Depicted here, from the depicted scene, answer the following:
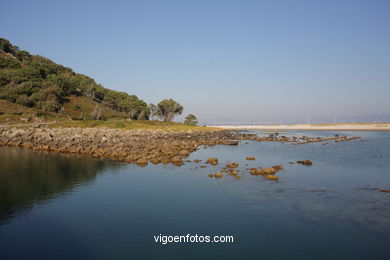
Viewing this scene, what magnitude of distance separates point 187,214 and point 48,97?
79163 mm

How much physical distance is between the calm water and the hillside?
154 feet

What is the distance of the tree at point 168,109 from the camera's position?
11462 cm

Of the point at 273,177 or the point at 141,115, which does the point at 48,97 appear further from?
the point at 273,177

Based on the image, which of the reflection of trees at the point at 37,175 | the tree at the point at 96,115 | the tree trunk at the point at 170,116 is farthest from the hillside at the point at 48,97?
the reflection of trees at the point at 37,175

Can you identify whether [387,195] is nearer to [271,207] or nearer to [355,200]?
[355,200]

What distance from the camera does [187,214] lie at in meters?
14.1

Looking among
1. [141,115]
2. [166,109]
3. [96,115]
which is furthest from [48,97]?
[166,109]

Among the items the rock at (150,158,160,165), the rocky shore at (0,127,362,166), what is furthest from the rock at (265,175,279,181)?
the rock at (150,158,160,165)

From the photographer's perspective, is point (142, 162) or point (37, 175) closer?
point (37, 175)

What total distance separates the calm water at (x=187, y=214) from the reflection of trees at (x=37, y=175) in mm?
77

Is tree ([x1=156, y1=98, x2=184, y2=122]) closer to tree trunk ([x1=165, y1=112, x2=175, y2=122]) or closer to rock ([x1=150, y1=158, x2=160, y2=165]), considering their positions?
tree trunk ([x1=165, y1=112, x2=175, y2=122])

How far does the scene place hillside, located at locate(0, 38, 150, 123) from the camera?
6593 cm

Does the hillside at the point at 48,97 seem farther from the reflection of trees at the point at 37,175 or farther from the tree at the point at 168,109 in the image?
the reflection of trees at the point at 37,175

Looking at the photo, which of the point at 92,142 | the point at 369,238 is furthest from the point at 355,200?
the point at 92,142
